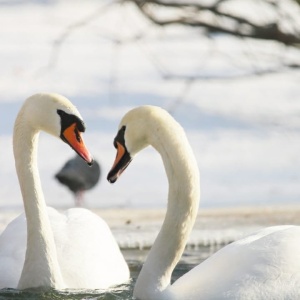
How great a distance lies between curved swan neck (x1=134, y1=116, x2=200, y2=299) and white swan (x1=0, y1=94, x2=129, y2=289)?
0.70 metres

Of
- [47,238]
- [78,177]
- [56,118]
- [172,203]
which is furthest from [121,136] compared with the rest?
[78,177]

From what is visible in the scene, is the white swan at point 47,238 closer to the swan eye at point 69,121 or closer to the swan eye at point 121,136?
the swan eye at point 69,121

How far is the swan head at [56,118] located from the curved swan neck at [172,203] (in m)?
0.67

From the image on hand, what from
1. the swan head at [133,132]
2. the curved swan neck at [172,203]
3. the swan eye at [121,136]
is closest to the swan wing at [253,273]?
the curved swan neck at [172,203]

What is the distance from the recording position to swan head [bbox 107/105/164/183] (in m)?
7.52

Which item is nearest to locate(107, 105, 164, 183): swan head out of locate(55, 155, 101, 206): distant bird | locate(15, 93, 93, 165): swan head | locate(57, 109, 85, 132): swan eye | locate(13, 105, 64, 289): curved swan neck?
locate(15, 93, 93, 165): swan head

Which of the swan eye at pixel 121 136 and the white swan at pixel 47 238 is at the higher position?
the swan eye at pixel 121 136

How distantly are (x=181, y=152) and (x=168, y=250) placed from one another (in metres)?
0.54

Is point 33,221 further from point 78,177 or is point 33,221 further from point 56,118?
point 78,177

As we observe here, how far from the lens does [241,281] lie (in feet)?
24.2

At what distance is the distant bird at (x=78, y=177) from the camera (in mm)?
18891

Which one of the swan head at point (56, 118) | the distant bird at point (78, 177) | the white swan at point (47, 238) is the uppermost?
the swan head at point (56, 118)

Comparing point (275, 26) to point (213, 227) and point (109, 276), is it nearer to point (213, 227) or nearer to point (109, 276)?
point (109, 276)

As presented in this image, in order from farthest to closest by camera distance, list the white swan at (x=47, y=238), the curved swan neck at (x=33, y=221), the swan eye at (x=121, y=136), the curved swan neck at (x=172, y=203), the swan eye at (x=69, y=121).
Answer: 1. the curved swan neck at (x=33, y=221)
2. the white swan at (x=47, y=238)
3. the swan eye at (x=69, y=121)
4. the swan eye at (x=121, y=136)
5. the curved swan neck at (x=172, y=203)
